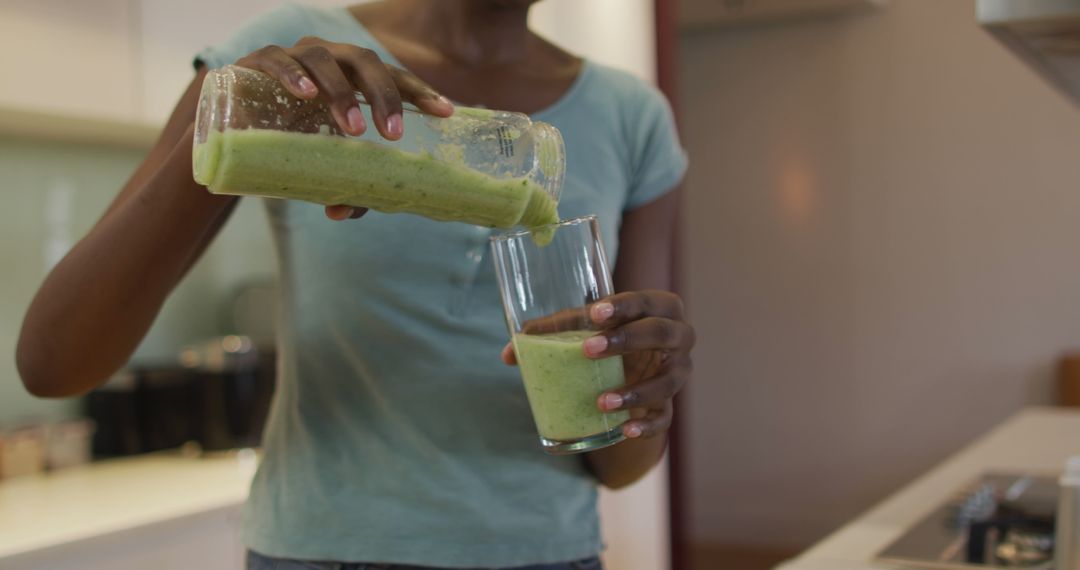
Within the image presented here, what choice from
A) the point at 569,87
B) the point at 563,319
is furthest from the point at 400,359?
the point at 569,87

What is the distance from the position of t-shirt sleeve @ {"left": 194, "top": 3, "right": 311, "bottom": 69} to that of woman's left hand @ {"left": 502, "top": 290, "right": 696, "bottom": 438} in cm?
37

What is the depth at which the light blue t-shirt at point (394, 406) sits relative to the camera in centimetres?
100

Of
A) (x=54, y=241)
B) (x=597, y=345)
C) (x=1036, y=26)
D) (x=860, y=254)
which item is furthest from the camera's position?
(x=860, y=254)

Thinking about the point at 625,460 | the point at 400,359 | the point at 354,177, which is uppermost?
the point at 354,177

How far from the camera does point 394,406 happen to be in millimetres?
1014

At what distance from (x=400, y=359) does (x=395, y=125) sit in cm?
38

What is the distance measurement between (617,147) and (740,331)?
4.46 meters

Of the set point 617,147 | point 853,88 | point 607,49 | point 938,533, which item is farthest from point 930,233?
point 617,147

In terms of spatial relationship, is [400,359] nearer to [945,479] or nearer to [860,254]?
[945,479]

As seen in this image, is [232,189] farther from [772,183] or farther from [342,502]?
[772,183]

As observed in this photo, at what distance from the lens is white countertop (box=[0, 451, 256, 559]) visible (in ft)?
6.88

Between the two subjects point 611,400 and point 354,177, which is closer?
point 354,177

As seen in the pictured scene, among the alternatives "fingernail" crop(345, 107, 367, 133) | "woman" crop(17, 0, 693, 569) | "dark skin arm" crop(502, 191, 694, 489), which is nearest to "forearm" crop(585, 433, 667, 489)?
"woman" crop(17, 0, 693, 569)

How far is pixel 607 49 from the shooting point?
10.9 feet
